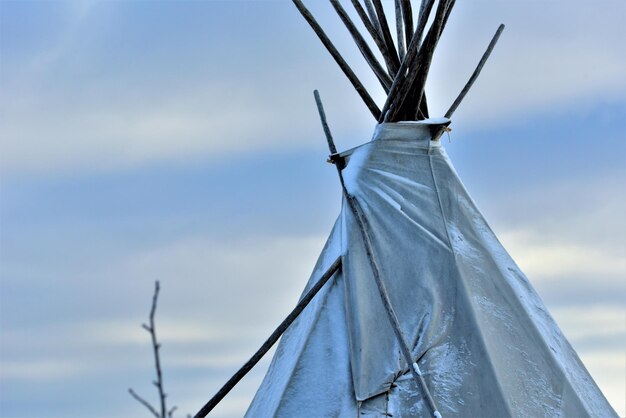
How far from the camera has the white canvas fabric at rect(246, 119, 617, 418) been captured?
596 centimetres

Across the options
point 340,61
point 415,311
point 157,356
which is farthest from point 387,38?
point 157,356

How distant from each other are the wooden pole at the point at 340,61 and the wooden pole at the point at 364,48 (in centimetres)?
13

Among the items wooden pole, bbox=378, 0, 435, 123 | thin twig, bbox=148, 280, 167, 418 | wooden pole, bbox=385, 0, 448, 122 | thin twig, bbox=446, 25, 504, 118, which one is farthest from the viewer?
thin twig, bbox=446, 25, 504, 118

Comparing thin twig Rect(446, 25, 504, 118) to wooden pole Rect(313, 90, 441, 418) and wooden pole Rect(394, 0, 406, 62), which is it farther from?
wooden pole Rect(313, 90, 441, 418)

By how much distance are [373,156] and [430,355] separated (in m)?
1.33

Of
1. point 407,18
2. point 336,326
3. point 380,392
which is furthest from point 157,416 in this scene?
point 407,18

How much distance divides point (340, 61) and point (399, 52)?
0.39m

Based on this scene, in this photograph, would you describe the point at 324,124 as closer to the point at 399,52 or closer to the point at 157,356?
the point at 399,52

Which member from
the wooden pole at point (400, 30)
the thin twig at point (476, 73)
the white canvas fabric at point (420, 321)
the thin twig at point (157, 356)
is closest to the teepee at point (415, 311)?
the white canvas fabric at point (420, 321)

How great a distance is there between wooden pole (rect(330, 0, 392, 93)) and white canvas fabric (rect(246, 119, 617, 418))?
63 cm

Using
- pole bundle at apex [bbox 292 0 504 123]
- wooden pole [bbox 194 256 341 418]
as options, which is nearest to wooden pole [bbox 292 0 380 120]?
pole bundle at apex [bbox 292 0 504 123]

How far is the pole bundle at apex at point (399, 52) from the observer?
686cm

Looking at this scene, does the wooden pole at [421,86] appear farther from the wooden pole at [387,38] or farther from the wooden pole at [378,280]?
the wooden pole at [378,280]

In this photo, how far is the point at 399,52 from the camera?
7.32m
